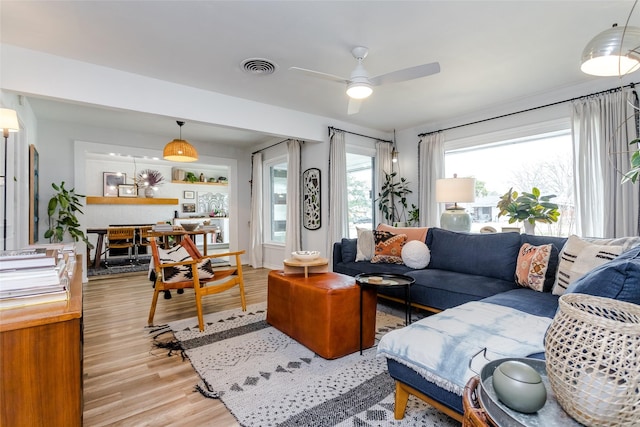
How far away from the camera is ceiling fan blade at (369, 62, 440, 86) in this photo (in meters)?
2.33

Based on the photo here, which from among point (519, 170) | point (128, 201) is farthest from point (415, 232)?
point (128, 201)

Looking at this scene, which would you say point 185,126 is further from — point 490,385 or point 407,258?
point 490,385

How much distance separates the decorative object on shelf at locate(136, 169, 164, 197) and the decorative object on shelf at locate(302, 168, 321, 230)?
17.3ft

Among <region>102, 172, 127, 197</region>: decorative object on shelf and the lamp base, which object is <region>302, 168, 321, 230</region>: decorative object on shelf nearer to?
the lamp base

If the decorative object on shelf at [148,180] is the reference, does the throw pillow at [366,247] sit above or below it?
below

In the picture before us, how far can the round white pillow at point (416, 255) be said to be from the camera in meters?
3.39

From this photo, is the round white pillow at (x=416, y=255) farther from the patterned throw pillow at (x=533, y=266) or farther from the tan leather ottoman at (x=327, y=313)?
the tan leather ottoman at (x=327, y=313)

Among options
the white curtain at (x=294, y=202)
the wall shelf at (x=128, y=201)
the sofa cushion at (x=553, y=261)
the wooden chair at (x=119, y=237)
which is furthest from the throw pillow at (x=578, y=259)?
the wall shelf at (x=128, y=201)

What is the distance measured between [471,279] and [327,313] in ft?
4.82

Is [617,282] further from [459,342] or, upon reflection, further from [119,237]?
[119,237]

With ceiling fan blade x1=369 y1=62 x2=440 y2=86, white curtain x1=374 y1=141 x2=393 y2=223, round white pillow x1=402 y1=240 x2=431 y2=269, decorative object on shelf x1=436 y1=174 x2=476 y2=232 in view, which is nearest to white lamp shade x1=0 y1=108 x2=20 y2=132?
ceiling fan blade x1=369 y1=62 x2=440 y2=86

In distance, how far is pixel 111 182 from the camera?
7941mm

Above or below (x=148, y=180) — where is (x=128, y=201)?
below

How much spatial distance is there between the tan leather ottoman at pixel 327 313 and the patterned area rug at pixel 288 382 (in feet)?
0.27
